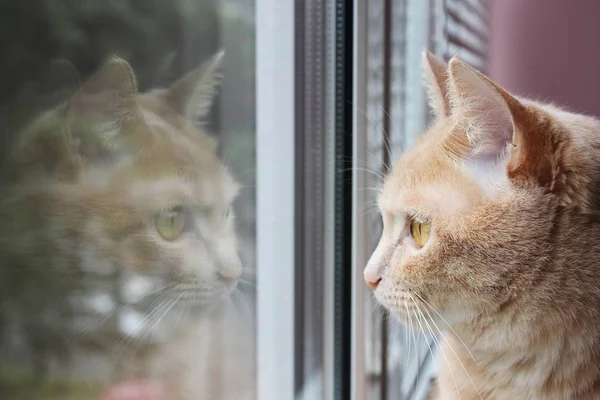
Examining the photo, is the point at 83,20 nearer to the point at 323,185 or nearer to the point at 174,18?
the point at 174,18

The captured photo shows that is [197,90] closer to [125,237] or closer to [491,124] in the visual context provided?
[125,237]

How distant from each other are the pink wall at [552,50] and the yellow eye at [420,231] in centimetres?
65

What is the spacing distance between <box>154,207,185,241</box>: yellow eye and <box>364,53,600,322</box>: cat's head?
303 mm

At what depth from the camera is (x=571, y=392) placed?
772 millimetres

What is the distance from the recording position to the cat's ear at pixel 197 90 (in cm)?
72

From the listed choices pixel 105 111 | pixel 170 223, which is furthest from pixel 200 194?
pixel 105 111

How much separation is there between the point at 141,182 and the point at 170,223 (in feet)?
0.22

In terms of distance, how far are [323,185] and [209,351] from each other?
0.41m

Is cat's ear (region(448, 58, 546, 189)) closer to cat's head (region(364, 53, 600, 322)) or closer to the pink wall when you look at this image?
cat's head (region(364, 53, 600, 322))

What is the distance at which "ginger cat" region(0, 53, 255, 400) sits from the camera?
0.51m

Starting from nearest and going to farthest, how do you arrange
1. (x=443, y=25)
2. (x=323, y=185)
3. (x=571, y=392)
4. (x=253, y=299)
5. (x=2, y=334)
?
(x=2, y=334), (x=571, y=392), (x=253, y=299), (x=323, y=185), (x=443, y=25)

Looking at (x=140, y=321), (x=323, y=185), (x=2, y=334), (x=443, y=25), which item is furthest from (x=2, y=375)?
(x=443, y=25)

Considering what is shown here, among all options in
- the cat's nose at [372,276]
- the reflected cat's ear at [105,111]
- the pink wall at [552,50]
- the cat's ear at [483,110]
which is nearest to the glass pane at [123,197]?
the reflected cat's ear at [105,111]

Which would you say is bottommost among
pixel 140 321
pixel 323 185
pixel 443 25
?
pixel 140 321
